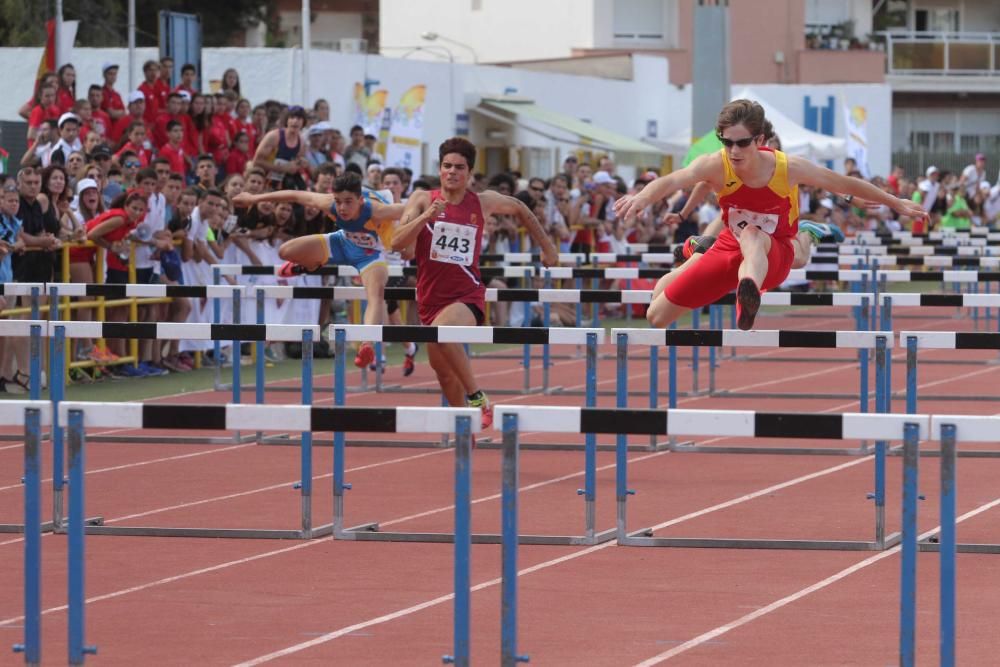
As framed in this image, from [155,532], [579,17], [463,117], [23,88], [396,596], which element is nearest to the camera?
[396,596]

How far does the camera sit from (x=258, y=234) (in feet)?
64.8

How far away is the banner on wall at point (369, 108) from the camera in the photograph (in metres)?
29.4

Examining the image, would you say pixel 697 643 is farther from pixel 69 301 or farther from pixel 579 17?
pixel 579 17

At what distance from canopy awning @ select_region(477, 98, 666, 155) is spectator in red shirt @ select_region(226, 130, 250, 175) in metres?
14.5

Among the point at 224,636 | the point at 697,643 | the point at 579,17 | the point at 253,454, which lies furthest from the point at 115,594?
the point at 579,17

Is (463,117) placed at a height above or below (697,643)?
above

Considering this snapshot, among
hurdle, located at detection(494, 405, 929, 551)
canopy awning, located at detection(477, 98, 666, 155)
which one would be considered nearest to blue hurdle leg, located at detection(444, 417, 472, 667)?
hurdle, located at detection(494, 405, 929, 551)

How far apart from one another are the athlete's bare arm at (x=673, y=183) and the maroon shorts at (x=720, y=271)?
1.40ft

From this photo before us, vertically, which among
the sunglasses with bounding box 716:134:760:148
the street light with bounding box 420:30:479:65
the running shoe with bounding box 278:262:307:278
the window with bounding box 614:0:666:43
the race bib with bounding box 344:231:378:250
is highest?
the window with bounding box 614:0:666:43

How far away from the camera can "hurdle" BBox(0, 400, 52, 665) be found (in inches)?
238

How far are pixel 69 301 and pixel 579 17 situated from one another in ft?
122

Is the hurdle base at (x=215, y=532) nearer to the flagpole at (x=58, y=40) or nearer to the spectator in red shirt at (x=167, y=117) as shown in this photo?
the spectator in red shirt at (x=167, y=117)

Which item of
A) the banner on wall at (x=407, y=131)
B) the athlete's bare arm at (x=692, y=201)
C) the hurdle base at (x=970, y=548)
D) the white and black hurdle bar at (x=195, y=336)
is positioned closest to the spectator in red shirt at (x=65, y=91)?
the banner on wall at (x=407, y=131)

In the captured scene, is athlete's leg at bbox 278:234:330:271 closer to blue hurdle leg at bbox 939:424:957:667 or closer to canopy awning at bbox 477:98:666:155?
blue hurdle leg at bbox 939:424:957:667
